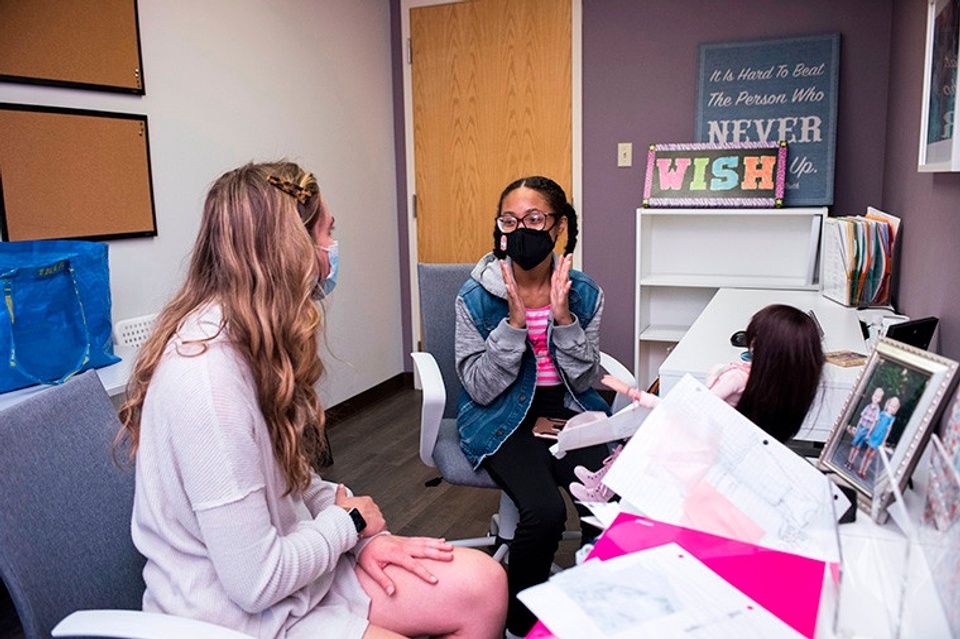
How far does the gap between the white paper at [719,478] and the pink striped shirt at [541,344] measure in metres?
1.05

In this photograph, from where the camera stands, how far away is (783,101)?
3477mm

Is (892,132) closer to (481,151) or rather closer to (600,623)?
(481,151)

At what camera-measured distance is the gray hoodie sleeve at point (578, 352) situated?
2.05m

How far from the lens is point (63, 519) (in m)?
1.10

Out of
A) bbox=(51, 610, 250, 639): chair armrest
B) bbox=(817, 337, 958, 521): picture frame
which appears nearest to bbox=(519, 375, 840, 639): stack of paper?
bbox=(817, 337, 958, 521): picture frame

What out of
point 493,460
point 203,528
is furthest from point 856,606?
point 493,460

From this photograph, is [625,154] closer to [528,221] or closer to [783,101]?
[783,101]

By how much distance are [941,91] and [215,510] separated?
1.94 metres

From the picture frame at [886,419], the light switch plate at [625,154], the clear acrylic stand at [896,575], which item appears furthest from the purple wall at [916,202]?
the light switch plate at [625,154]

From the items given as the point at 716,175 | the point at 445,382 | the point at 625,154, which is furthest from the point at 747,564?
the point at 625,154

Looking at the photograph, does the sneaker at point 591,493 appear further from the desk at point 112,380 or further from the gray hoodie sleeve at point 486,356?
the desk at point 112,380

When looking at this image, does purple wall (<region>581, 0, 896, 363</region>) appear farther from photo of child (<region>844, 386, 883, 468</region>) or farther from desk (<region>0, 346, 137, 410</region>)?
photo of child (<region>844, 386, 883, 468</region>)

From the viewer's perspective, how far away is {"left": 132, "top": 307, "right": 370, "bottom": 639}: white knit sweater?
3.53 feet

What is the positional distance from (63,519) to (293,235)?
54cm
